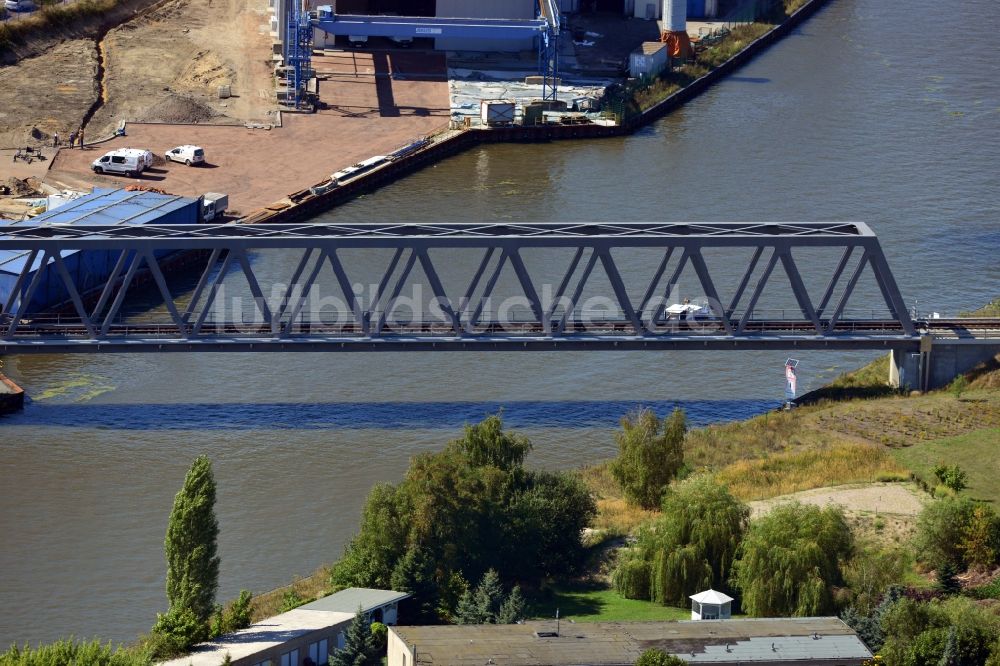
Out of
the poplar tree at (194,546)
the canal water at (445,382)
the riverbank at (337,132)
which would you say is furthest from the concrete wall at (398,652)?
the riverbank at (337,132)

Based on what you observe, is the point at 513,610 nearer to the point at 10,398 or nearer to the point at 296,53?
the point at 10,398

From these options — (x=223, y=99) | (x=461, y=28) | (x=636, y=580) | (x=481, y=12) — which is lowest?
(x=636, y=580)

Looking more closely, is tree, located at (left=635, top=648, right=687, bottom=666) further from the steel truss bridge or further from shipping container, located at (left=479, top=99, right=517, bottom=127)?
shipping container, located at (left=479, top=99, right=517, bottom=127)

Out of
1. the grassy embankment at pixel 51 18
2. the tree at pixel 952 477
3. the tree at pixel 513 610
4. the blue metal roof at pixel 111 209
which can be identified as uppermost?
the grassy embankment at pixel 51 18

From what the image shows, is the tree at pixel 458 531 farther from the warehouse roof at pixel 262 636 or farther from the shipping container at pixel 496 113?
the shipping container at pixel 496 113

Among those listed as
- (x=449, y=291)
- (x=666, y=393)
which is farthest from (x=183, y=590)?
(x=449, y=291)

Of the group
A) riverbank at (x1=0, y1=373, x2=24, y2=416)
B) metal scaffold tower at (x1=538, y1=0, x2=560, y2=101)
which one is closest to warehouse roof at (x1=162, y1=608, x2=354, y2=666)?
riverbank at (x1=0, y1=373, x2=24, y2=416)

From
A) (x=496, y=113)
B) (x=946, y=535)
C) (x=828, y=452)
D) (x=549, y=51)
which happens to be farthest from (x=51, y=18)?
(x=946, y=535)
